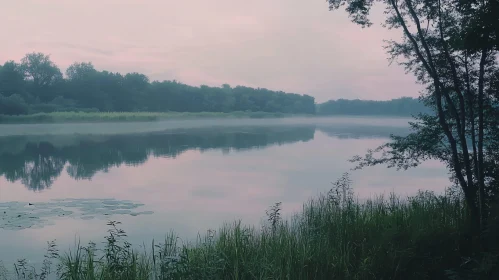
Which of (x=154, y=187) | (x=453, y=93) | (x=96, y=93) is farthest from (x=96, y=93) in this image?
(x=453, y=93)

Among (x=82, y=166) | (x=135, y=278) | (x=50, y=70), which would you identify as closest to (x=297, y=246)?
(x=135, y=278)

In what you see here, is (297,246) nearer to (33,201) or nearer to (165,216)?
(165,216)

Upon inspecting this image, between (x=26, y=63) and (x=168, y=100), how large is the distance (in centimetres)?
3033

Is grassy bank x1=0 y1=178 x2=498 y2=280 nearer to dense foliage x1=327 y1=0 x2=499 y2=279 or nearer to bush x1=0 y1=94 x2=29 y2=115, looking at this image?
dense foliage x1=327 y1=0 x2=499 y2=279

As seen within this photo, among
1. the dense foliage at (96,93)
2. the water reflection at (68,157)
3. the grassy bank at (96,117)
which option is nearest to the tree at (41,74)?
the dense foliage at (96,93)

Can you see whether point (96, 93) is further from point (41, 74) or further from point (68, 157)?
point (68, 157)

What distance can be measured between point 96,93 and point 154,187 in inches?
2474

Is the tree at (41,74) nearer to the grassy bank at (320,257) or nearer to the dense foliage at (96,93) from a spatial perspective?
the dense foliage at (96,93)

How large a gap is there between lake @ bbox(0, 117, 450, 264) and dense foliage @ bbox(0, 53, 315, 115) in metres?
33.4

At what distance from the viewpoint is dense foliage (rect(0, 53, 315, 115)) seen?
63.0m

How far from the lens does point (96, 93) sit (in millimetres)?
75688

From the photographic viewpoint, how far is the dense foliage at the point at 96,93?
6300 cm

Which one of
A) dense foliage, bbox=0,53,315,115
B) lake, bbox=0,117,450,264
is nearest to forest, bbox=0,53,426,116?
dense foliage, bbox=0,53,315,115

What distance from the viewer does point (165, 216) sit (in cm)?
1280
